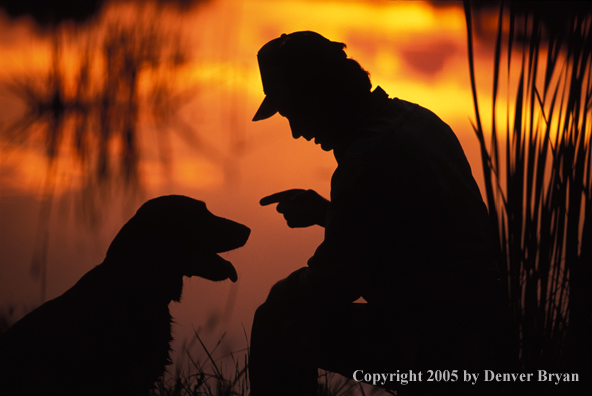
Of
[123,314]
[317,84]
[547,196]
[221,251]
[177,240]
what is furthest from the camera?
[221,251]

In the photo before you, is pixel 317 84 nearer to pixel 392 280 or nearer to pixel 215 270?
pixel 392 280

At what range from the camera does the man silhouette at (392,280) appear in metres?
1.40

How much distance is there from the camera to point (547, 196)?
1.45 m

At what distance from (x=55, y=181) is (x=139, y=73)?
43 centimetres

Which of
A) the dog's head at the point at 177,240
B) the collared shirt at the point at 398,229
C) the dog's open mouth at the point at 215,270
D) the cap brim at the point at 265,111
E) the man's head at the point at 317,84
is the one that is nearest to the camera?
the collared shirt at the point at 398,229

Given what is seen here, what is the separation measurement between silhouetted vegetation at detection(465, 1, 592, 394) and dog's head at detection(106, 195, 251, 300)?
4.17 feet

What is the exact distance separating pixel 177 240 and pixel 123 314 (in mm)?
426

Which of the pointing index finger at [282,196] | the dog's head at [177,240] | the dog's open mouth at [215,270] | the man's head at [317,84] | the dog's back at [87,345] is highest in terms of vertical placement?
the man's head at [317,84]

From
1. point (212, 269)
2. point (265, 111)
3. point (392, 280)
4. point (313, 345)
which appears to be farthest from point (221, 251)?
point (392, 280)

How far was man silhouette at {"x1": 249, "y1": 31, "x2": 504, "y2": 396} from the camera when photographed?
4.59 feet

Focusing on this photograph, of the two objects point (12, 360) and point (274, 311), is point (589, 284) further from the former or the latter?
point (12, 360)

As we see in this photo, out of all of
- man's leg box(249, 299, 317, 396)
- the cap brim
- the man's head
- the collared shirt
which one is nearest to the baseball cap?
the man's head

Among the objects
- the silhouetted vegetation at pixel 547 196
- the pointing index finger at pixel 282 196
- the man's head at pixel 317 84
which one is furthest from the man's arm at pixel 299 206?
the silhouetted vegetation at pixel 547 196

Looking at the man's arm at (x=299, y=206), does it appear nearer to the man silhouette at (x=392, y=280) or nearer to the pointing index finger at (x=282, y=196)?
the pointing index finger at (x=282, y=196)
